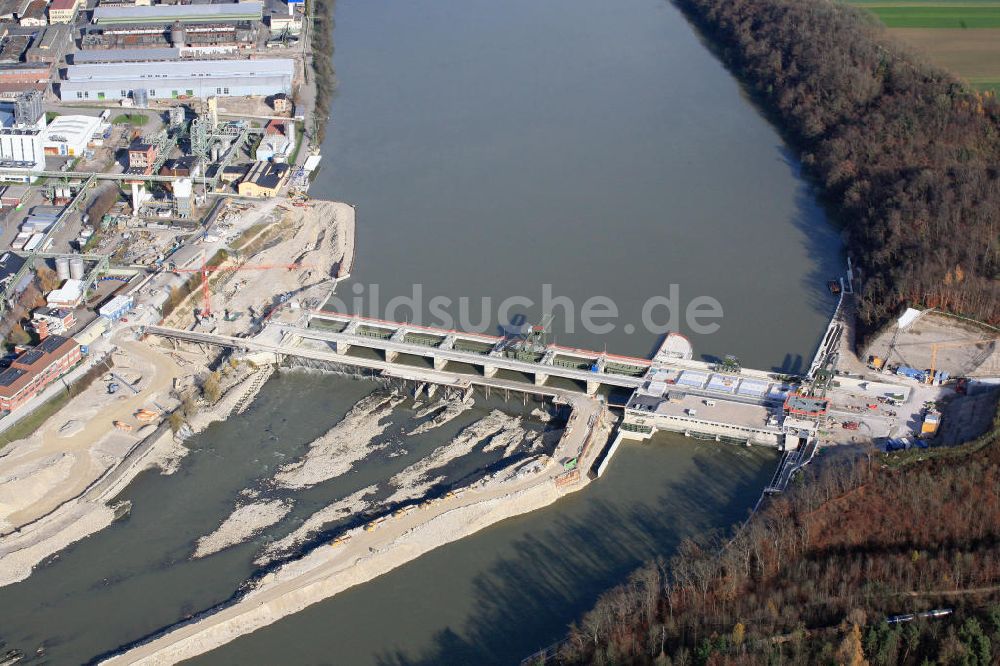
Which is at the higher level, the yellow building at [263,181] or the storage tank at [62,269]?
the yellow building at [263,181]

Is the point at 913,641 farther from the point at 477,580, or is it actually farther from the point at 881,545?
the point at 477,580

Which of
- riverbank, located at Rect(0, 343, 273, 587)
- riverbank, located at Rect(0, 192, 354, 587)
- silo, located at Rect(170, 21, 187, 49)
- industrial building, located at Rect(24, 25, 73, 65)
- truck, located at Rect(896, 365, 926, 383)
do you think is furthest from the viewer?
silo, located at Rect(170, 21, 187, 49)

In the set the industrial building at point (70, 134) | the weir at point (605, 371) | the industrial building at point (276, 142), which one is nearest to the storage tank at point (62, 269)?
the weir at point (605, 371)

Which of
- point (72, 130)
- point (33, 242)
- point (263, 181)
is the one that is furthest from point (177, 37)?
point (33, 242)

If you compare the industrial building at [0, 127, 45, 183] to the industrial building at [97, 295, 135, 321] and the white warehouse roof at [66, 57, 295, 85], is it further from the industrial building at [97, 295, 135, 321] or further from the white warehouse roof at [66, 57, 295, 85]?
the industrial building at [97, 295, 135, 321]

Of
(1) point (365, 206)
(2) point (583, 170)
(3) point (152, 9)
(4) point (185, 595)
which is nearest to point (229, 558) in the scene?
(4) point (185, 595)

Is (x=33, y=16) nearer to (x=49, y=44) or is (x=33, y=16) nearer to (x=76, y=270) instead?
(x=49, y=44)

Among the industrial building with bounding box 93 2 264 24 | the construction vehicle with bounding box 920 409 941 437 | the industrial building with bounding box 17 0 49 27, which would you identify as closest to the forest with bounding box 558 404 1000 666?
the construction vehicle with bounding box 920 409 941 437

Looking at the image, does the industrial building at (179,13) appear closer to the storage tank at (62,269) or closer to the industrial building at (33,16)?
the industrial building at (33,16)
